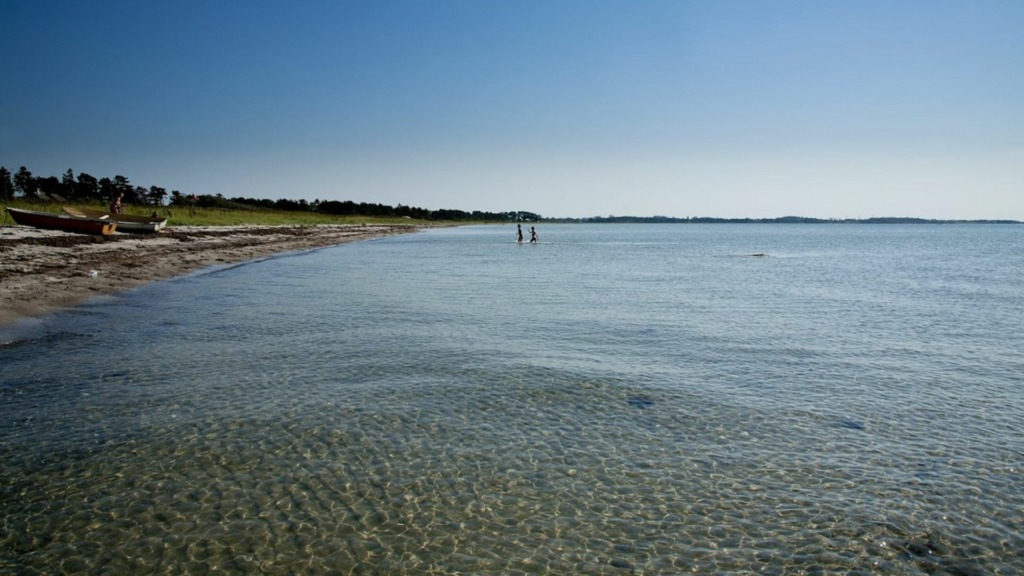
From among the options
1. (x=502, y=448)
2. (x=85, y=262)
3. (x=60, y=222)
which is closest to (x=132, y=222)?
(x=60, y=222)

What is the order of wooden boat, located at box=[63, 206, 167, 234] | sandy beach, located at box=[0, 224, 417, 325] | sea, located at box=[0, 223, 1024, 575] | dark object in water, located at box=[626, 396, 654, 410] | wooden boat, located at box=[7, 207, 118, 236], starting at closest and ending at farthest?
1. sea, located at box=[0, 223, 1024, 575]
2. dark object in water, located at box=[626, 396, 654, 410]
3. sandy beach, located at box=[0, 224, 417, 325]
4. wooden boat, located at box=[7, 207, 118, 236]
5. wooden boat, located at box=[63, 206, 167, 234]

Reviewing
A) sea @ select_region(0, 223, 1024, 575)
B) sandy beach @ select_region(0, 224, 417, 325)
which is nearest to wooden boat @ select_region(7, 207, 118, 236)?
sandy beach @ select_region(0, 224, 417, 325)

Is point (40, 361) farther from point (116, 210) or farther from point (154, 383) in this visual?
point (116, 210)

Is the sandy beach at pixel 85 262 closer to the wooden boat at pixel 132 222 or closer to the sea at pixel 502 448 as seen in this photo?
the wooden boat at pixel 132 222

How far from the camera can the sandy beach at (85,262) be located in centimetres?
1898

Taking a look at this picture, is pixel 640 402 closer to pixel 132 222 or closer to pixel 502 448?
pixel 502 448

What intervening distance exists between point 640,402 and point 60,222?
156 ft

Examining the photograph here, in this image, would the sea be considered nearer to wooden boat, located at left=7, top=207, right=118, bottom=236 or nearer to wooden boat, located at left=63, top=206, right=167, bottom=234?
wooden boat, located at left=7, top=207, right=118, bottom=236

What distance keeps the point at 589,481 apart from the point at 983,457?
5.71 meters

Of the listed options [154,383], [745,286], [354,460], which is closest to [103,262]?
[154,383]

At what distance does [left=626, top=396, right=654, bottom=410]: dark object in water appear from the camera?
A: 10047 millimetres

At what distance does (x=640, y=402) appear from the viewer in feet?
33.6

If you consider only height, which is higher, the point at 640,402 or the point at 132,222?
the point at 132,222

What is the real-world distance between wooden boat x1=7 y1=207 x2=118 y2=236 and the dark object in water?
46.2 meters
